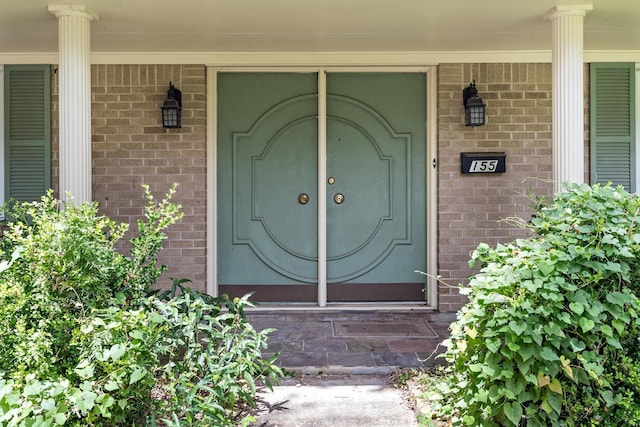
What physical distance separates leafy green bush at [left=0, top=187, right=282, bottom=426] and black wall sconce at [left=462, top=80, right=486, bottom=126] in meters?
2.78

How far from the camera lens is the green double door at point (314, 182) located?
4590mm

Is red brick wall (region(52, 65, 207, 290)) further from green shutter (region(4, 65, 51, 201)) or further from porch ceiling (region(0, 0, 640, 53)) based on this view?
porch ceiling (region(0, 0, 640, 53))

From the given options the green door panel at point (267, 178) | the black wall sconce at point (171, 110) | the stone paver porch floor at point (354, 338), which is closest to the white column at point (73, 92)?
the black wall sconce at point (171, 110)

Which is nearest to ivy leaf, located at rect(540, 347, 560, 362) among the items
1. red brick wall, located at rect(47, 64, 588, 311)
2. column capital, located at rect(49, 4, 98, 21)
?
red brick wall, located at rect(47, 64, 588, 311)

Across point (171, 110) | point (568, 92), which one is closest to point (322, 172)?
point (171, 110)

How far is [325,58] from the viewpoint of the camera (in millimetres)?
4484

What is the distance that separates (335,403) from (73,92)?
2630 mm

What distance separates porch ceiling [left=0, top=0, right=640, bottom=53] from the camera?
134 inches

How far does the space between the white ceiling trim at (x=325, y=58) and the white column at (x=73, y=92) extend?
958 millimetres

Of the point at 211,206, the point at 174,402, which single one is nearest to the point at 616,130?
the point at 211,206

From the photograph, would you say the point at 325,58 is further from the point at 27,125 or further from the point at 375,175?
the point at 27,125

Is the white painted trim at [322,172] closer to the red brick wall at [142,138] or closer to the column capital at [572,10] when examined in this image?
the red brick wall at [142,138]

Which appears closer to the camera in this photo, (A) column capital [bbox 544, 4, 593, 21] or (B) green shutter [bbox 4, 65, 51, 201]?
(A) column capital [bbox 544, 4, 593, 21]

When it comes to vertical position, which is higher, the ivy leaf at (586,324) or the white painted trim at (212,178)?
the white painted trim at (212,178)
